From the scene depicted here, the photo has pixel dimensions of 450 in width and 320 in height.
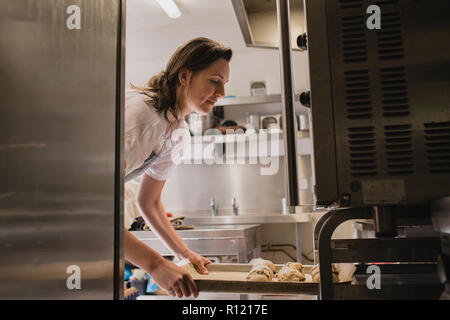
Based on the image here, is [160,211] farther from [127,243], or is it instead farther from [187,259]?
[127,243]

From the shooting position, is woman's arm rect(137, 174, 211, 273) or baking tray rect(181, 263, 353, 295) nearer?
baking tray rect(181, 263, 353, 295)

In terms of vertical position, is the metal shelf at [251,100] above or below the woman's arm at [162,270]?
above

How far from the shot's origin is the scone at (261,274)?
94cm

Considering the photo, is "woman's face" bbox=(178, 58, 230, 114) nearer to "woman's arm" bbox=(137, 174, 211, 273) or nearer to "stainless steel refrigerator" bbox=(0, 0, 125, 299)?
"woman's arm" bbox=(137, 174, 211, 273)

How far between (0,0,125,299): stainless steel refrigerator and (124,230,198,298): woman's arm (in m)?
0.23

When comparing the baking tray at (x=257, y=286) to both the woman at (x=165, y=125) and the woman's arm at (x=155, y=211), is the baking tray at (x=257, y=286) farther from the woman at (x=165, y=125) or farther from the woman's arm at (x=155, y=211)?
the woman's arm at (x=155, y=211)

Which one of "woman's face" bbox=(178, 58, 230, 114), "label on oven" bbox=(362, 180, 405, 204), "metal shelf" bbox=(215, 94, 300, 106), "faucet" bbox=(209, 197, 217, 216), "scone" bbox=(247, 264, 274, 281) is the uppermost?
"metal shelf" bbox=(215, 94, 300, 106)

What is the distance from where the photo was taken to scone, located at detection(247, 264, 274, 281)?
94cm

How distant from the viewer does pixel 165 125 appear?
1.15 m

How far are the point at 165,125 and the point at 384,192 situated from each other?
77 centimetres

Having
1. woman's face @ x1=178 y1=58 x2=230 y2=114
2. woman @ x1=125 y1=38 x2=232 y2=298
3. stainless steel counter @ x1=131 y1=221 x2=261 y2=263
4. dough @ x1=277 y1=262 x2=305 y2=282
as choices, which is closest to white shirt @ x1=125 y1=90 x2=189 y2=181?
woman @ x1=125 y1=38 x2=232 y2=298

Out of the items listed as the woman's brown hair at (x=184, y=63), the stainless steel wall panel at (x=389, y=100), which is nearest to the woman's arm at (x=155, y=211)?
the woman's brown hair at (x=184, y=63)

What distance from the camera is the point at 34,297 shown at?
0.50 metres
